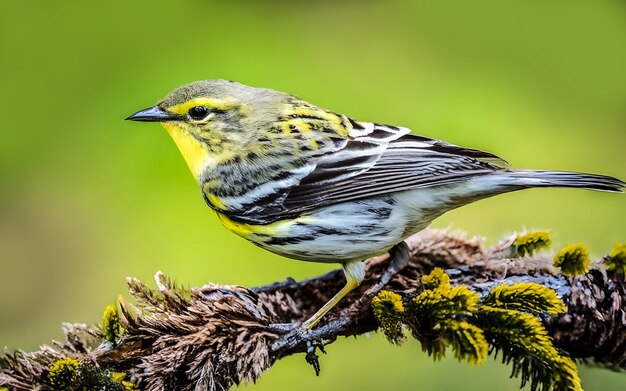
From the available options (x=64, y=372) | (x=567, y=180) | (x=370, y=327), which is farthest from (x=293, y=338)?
(x=567, y=180)

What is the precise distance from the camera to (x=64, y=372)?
2256 millimetres

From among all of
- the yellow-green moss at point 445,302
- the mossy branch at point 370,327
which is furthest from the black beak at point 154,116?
the yellow-green moss at point 445,302

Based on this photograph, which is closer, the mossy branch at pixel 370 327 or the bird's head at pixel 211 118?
the mossy branch at pixel 370 327

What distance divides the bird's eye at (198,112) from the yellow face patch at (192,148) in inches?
3.2

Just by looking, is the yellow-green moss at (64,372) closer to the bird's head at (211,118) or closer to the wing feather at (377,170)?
the wing feather at (377,170)

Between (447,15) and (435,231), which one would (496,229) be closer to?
(435,231)

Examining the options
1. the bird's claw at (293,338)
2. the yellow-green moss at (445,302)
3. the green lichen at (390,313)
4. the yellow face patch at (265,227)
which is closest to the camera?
the yellow-green moss at (445,302)

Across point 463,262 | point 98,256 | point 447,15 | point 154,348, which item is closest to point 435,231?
point 463,262

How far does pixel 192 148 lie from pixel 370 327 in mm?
1247

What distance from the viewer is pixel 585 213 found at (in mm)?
4891

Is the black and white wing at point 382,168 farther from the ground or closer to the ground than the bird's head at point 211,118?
closer to the ground

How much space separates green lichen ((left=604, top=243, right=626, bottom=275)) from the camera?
8.86 feet

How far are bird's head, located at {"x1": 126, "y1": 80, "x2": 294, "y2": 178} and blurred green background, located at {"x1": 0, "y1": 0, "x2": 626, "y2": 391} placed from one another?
1.27 metres

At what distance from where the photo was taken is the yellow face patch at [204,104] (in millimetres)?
3443
